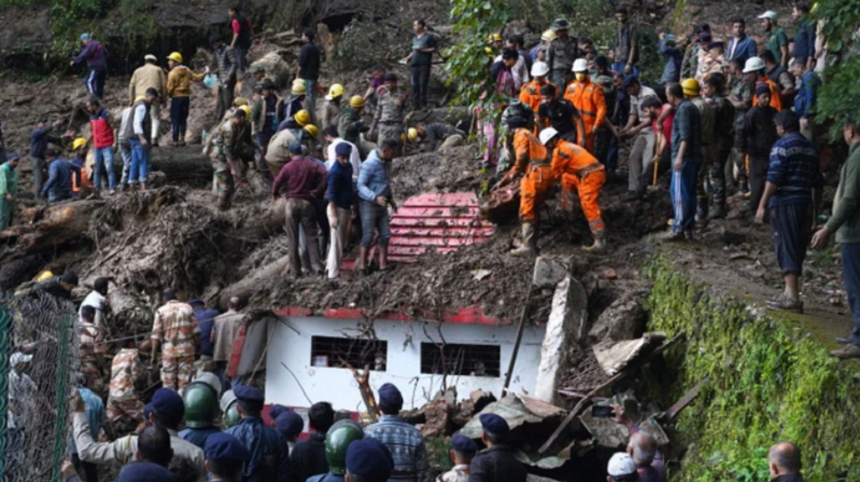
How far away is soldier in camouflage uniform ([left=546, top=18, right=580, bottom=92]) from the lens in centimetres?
1875

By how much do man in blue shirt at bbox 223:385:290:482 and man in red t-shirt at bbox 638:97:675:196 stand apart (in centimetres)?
830

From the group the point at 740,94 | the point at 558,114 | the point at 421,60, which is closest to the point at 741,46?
the point at 740,94

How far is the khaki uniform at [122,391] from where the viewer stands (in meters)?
14.3

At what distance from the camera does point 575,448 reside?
1204cm

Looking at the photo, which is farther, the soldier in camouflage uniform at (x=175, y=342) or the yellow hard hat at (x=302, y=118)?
the yellow hard hat at (x=302, y=118)

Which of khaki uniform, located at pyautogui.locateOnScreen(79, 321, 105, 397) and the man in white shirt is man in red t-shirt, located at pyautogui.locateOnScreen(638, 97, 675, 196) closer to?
the man in white shirt

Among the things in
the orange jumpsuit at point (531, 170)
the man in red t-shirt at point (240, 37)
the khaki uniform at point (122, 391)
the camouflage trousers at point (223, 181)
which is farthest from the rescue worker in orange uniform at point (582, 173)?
the man in red t-shirt at point (240, 37)

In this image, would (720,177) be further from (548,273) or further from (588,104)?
(548,273)

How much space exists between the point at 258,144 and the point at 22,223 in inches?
194

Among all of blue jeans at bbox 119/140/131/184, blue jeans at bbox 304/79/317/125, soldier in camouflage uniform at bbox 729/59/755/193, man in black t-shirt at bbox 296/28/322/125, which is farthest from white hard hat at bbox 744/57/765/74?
blue jeans at bbox 119/140/131/184

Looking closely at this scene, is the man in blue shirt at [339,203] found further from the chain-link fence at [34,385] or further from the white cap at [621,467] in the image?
the chain-link fence at [34,385]

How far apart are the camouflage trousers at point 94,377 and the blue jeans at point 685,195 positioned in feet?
26.2

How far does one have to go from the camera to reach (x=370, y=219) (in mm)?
16172

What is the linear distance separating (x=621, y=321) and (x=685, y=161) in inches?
91.1
